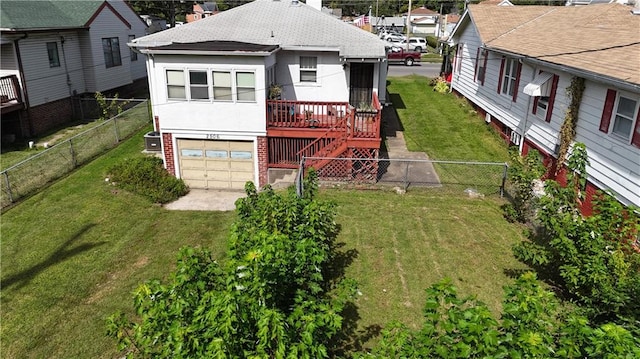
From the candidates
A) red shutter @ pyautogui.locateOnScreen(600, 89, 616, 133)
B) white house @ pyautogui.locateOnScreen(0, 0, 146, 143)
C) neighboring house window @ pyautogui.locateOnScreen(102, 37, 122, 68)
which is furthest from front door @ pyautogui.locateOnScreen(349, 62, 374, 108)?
neighboring house window @ pyautogui.locateOnScreen(102, 37, 122, 68)

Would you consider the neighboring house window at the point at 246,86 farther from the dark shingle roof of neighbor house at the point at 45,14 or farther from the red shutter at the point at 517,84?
the dark shingle roof of neighbor house at the point at 45,14

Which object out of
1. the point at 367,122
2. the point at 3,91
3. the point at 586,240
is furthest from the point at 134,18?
the point at 586,240

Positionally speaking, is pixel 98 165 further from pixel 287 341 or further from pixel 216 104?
pixel 287 341

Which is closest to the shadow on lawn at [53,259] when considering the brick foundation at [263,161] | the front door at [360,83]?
the brick foundation at [263,161]

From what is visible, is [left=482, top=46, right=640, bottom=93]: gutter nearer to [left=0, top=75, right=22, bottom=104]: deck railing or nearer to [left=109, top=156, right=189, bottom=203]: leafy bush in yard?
[left=109, top=156, right=189, bottom=203]: leafy bush in yard

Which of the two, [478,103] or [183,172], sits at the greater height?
[478,103]

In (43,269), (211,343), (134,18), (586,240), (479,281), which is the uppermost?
(134,18)
